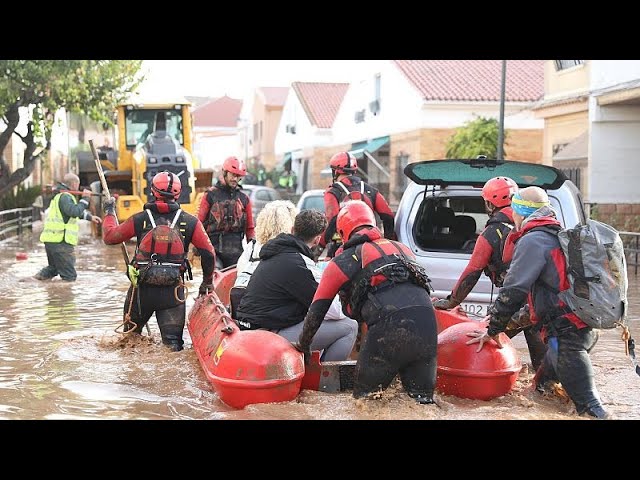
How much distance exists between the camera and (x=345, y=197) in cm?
960

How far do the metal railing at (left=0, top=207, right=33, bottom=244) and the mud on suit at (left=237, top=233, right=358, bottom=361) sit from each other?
16531 mm

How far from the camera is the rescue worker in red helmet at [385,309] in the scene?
5.80m

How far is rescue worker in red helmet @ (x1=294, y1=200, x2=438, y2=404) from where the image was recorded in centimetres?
580

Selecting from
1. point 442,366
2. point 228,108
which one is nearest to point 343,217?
point 442,366

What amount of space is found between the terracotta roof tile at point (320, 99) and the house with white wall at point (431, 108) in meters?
8.78

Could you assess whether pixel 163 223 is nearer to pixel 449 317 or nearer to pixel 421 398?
pixel 449 317

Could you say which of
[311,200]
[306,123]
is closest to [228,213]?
[311,200]

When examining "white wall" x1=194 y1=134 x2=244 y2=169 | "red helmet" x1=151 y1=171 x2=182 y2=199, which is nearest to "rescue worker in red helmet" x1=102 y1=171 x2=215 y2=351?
"red helmet" x1=151 y1=171 x2=182 y2=199

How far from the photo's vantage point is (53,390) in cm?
723

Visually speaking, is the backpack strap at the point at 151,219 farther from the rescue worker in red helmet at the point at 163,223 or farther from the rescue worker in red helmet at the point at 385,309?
the rescue worker in red helmet at the point at 385,309

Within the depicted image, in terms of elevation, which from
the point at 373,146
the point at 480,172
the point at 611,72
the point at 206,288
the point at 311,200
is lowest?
the point at 206,288

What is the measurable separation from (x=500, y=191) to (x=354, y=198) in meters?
2.52

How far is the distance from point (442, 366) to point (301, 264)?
1.24 m

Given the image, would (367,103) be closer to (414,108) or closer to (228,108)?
(414,108)
